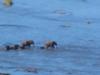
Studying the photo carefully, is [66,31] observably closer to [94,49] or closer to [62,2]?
[94,49]

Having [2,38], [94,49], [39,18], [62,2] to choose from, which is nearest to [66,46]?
[94,49]

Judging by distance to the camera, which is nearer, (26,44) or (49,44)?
(26,44)

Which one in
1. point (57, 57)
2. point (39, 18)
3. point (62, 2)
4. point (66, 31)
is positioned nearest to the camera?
point (57, 57)

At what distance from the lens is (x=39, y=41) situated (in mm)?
19781

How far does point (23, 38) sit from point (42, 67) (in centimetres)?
403

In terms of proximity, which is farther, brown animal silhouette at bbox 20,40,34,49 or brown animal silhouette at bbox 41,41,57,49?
brown animal silhouette at bbox 41,41,57,49

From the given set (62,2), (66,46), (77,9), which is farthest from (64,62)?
(62,2)

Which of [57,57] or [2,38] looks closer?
[57,57]

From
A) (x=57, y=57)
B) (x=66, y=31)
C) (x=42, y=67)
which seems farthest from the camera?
(x=66, y=31)

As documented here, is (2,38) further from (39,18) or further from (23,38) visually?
(39,18)

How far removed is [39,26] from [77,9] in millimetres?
5352

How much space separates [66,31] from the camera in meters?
22.3

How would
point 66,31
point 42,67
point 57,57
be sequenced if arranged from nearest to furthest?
point 42,67, point 57,57, point 66,31

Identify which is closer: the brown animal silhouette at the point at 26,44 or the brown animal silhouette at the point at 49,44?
the brown animal silhouette at the point at 26,44
